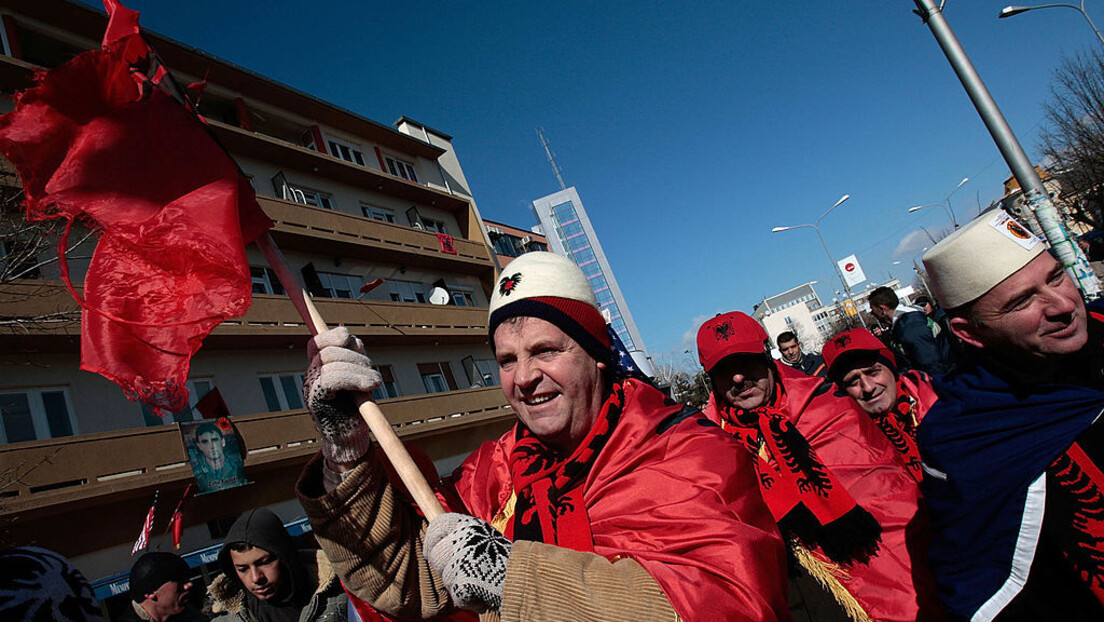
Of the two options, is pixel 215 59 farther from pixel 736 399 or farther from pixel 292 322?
pixel 736 399

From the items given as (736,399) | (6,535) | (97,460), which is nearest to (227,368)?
(97,460)

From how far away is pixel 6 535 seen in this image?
9805 millimetres

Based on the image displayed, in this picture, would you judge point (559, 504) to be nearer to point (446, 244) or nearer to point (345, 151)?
point (446, 244)

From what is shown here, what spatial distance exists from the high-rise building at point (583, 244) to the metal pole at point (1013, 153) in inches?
3687

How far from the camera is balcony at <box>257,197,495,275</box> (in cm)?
1722

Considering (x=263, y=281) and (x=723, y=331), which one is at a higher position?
(x=263, y=281)

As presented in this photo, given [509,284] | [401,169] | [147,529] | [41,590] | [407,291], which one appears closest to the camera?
[41,590]

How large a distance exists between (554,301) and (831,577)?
209cm

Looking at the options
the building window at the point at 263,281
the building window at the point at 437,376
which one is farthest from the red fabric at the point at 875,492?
the building window at the point at 437,376

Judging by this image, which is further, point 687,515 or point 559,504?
point 559,504

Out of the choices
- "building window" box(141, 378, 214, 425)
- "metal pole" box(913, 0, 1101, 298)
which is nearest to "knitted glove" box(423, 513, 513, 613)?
"metal pole" box(913, 0, 1101, 298)

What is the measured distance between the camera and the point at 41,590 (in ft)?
4.96

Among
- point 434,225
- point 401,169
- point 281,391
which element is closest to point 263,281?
point 281,391

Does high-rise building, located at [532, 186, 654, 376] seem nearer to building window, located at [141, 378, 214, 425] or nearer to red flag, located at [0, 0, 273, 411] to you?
building window, located at [141, 378, 214, 425]
